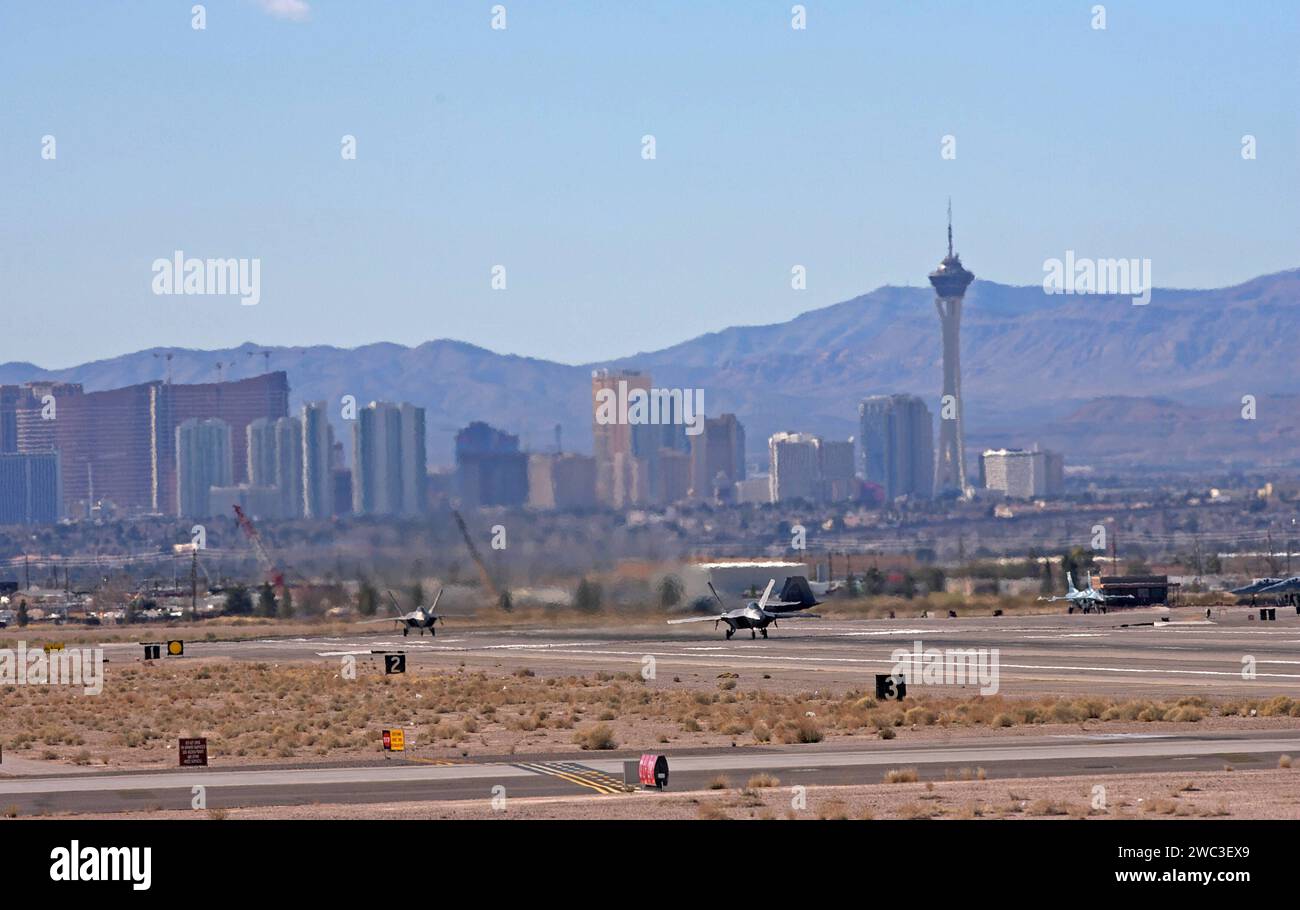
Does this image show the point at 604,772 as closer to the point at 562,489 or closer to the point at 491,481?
the point at 491,481

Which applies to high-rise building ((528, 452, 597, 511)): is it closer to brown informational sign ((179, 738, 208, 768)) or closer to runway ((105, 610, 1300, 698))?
runway ((105, 610, 1300, 698))

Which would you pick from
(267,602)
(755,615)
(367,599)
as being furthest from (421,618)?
(267,602)

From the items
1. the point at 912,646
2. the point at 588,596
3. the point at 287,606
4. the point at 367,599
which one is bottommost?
the point at 912,646

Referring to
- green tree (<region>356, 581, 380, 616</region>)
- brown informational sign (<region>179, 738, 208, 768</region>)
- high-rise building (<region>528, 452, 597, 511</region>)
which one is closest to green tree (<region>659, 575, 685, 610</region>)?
green tree (<region>356, 581, 380, 616</region>)

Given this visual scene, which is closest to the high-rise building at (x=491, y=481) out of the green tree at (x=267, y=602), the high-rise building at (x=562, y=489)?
the high-rise building at (x=562, y=489)

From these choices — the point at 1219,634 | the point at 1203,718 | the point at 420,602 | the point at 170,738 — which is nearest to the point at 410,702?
the point at 170,738

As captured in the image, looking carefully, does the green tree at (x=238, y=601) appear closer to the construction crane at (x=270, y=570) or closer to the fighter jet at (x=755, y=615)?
the construction crane at (x=270, y=570)
